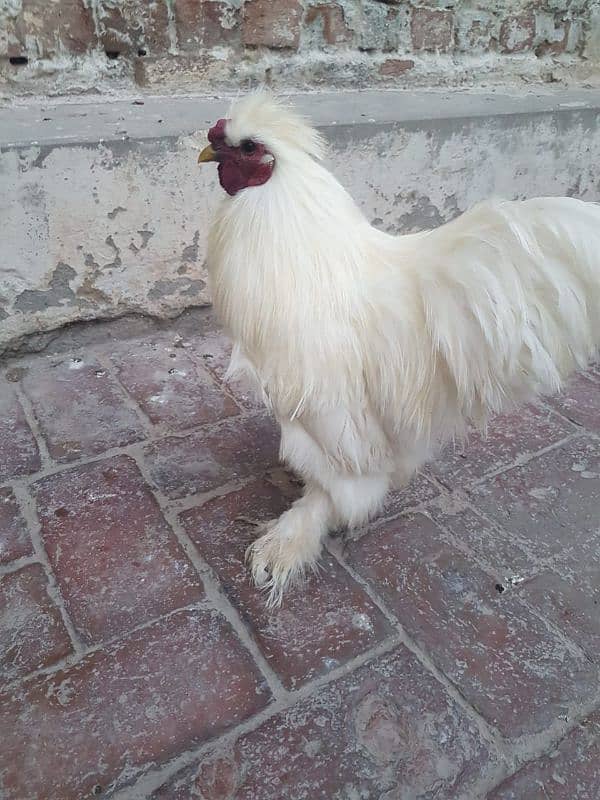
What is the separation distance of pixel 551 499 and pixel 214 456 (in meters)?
1.24

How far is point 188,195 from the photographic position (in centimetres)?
263

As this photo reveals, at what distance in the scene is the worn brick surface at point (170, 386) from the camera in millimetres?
2412

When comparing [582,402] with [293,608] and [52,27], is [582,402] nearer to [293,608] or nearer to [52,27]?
[293,608]

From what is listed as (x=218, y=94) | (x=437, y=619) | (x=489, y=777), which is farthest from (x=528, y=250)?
(x=218, y=94)

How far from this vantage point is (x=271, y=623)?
1592 mm

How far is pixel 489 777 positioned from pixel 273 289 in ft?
4.01

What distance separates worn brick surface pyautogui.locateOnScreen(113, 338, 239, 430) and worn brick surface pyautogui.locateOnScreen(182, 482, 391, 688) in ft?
1.86

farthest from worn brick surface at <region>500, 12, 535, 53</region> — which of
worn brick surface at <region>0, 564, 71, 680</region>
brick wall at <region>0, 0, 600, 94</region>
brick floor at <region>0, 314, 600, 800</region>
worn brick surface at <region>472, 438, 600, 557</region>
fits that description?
worn brick surface at <region>0, 564, 71, 680</region>

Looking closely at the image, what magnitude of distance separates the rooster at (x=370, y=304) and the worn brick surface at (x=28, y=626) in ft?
2.63

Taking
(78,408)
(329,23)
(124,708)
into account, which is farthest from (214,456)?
(329,23)

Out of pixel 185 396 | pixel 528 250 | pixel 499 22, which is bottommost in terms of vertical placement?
pixel 185 396

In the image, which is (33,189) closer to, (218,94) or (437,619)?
(218,94)

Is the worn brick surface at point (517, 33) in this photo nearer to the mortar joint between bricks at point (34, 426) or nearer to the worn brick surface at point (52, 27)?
the worn brick surface at point (52, 27)

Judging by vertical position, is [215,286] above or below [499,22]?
below
